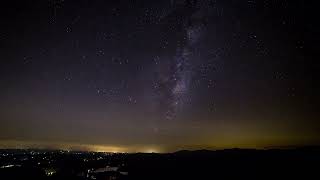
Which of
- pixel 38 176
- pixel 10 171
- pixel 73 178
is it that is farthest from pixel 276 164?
pixel 10 171

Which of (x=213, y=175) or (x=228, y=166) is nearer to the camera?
(x=213, y=175)

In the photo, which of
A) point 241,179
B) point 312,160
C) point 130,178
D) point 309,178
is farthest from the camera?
point 130,178

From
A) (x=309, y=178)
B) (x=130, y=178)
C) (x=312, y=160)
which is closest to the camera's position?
(x=309, y=178)

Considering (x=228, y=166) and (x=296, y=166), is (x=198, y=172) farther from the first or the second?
(x=296, y=166)

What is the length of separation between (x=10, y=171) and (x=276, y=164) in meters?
43.1

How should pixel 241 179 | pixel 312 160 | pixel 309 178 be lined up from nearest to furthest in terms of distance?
pixel 309 178 → pixel 241 179 → pixel 312 160

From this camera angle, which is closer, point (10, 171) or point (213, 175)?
point (213, 175)

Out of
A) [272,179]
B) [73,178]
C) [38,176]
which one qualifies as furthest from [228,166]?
[38,176]

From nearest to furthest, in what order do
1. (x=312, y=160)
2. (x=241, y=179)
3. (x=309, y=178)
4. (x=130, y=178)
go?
(x=309, y=178) < (x=241, y=179) < (x=312, y=160) < (x=130, y=178)

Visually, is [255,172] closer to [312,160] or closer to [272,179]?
[272,179]

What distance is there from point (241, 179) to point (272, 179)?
471 cm

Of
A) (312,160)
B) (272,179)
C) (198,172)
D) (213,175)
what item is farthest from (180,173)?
(312,160)

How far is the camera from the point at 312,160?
48156 mm

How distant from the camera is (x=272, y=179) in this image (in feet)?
134
